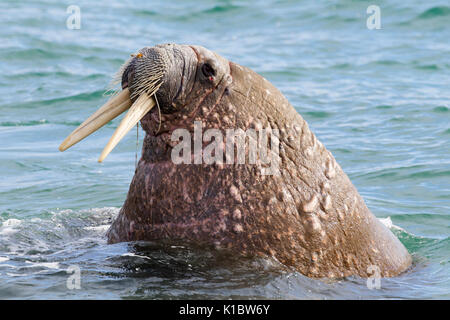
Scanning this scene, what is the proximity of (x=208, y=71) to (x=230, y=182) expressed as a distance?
0.82 m

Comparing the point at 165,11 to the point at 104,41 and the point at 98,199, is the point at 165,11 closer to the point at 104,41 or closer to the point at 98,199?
the point at 104,41

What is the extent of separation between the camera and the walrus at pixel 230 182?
18.3 ft

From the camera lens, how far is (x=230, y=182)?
5.58m

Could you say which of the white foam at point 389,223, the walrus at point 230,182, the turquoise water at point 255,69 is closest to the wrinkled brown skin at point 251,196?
the walrus at point 230,182

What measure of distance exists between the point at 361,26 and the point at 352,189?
53.1 ft

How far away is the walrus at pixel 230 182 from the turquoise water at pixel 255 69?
161mm

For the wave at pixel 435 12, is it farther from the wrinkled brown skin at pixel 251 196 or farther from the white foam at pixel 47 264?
the white foam at pixel 47 264

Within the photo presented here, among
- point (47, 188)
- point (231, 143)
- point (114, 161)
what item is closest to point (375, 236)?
point (231, 143)

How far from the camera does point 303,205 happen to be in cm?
568

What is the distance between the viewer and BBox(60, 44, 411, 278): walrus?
557 cm

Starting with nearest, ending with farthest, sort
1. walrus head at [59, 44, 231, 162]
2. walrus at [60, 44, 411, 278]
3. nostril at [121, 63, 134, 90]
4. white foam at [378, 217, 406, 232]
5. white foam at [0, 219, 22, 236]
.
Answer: walrus head at [59, 44, 231, 162]
nostril at [121, 63, 134, 90]
walrus at [60, 44, 411, 278]
white foam at [0, 219, 22, 236]
white foam at [378, 217, 406, 232]

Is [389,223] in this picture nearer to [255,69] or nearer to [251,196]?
[251,196]

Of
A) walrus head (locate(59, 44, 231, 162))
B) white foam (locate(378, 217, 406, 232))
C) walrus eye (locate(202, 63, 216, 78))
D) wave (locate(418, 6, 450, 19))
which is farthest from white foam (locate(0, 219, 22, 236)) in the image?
wave (locate(418, 6, 450, 19))

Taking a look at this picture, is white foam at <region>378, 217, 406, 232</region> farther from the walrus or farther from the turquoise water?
the walrus
